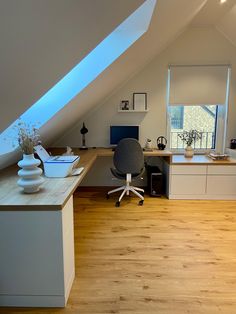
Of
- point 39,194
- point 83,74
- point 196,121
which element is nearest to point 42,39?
point 39,194

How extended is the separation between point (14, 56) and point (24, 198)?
3.38 feet

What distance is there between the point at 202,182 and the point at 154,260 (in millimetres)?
1939

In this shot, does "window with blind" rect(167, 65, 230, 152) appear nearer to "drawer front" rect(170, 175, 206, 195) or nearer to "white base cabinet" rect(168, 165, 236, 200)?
"white base cabinet" rect(168, 165, 236, 200)

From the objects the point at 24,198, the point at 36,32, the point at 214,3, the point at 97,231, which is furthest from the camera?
the point at 214,3

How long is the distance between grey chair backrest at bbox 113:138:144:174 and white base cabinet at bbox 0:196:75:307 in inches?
77.2

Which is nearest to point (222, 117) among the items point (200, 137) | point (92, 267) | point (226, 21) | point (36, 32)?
point (200, 137)

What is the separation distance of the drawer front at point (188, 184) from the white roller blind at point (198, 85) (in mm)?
1262

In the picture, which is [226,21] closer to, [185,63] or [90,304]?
[185,63]

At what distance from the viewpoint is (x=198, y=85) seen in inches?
167

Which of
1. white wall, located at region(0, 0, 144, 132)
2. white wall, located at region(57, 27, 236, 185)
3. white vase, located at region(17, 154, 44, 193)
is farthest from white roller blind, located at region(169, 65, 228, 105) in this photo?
white vase, located at region(17, 154, 44, 193)

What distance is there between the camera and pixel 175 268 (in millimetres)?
2271

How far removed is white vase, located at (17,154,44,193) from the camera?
1846mm

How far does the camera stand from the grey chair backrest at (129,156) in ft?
12.0

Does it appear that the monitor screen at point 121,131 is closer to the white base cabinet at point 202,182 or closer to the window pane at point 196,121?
the window pane at point 196,121
